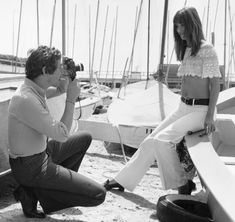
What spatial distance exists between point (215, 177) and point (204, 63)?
133 cm

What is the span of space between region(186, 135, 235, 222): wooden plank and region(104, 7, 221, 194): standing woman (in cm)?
16

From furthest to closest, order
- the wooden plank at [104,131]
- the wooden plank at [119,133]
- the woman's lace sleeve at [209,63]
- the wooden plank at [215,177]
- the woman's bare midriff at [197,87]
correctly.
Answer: the wooden plank at [104,131]
the wooden plank at [119,133]
the woman's bare midriff at [197,87]
the woman's lace sleeve at [209,63]
the wooden plank at [215,177]

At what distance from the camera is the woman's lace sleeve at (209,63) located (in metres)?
3.99

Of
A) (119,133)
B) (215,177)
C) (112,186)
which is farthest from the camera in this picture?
(119,133)

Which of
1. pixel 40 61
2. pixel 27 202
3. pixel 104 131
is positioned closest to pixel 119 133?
pixel 104 131

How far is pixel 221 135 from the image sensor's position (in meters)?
5.27

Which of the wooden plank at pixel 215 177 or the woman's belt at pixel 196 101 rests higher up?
the woman's belt at pixel 196 101

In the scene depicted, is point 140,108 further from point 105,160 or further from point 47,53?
point 47,53

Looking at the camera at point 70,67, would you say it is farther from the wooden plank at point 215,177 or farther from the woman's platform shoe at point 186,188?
the woman's platform shoe at point 186,188

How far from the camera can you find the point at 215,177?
2.99m

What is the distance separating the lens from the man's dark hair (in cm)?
335

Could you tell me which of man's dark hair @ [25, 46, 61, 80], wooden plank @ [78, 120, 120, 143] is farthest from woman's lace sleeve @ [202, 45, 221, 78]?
wooden plank @ [78, 120, 120, 143]

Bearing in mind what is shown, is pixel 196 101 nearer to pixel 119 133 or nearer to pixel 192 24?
pixel 192 24

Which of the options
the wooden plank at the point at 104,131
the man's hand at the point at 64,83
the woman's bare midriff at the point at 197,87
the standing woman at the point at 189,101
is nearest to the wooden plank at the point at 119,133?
the wooden plank at the point at 104,131
